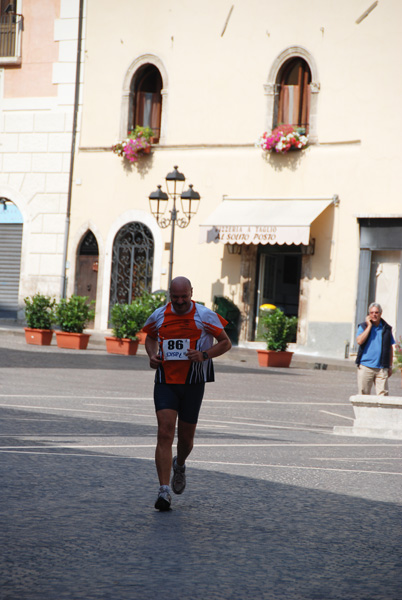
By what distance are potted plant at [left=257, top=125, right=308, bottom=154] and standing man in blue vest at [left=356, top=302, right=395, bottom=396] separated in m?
12.9

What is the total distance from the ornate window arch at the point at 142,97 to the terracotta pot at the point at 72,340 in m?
7.81

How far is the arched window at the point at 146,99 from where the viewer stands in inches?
1217

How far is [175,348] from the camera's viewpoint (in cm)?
716

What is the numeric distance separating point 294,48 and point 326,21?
1.05 meters

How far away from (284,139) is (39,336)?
7.76 meters

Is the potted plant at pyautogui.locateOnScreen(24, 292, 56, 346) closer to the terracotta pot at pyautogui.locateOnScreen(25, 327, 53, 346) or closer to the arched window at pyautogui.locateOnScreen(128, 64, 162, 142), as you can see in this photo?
the terracotta pot at pyautogui.locateOnScreen(25, 327, 53, 346)

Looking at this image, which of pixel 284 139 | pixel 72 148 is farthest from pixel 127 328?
pixel 72 148

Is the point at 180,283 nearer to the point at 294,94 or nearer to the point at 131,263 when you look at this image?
the point at 294,94

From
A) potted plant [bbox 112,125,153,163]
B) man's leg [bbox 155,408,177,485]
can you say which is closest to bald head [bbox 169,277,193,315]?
man's leg [bbox 155,408,177,485]

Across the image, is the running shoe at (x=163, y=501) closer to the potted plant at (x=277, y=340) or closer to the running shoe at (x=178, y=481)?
the running shoe at (x=178, y=481)

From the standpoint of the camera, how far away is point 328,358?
26.8 m

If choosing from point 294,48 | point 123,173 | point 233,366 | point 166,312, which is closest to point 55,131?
point 123,173

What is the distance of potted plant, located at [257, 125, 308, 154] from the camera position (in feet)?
90.8

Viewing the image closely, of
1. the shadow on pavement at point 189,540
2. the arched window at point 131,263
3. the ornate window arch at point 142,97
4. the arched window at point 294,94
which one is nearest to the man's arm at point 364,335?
the shadow on pavement at point 189,540
